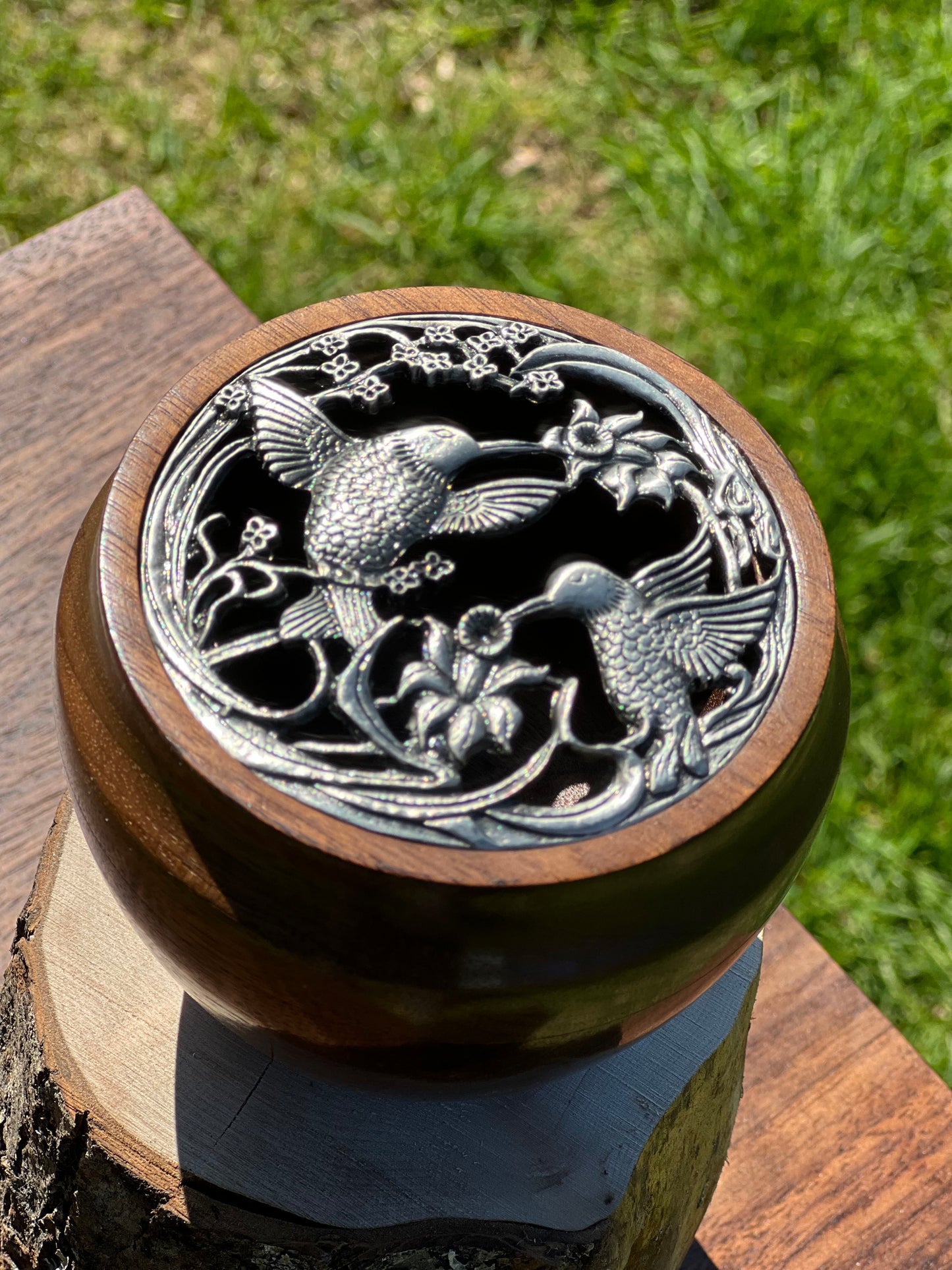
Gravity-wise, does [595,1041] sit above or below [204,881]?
below

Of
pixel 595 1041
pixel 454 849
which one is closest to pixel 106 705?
pixel 454 849

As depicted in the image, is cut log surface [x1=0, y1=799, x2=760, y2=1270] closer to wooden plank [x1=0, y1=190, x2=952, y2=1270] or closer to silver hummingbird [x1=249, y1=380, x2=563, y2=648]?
wooden plank [x1=0, y1=190, x2=952, y2=1270]

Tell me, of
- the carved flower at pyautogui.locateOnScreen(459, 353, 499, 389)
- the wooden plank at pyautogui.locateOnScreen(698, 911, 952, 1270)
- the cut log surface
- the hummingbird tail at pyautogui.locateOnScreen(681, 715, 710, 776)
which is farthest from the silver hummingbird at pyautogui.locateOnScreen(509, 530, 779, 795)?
the wooden plank at pyautogui.locateOnScreen(698, 911, 952, 1270)

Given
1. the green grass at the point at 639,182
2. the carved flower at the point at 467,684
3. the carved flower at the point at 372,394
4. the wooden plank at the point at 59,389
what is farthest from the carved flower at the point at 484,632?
the green grass at the point at 639,182

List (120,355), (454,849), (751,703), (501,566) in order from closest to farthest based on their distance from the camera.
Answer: (454,849) → (751,703) → (501,566) → (120,355)

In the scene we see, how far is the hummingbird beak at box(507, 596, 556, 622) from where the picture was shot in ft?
3.51

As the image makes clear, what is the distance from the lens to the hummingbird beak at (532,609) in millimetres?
1071

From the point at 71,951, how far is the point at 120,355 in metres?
1.01

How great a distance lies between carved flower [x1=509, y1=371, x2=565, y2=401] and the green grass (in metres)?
1.41

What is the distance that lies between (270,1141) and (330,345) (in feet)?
2.56

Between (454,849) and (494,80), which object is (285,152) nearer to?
(494,80)

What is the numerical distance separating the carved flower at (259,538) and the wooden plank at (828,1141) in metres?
1.09

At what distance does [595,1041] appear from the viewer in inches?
42.7

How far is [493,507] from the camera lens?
3.67 ft
